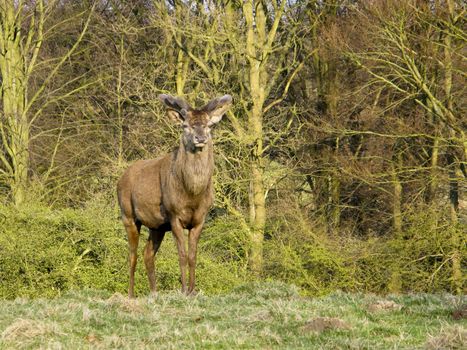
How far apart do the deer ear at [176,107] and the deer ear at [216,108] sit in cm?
33

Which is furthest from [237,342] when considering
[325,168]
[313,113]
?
[313,113]

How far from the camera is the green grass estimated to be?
7297 millimetres

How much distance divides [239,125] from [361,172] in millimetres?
4241

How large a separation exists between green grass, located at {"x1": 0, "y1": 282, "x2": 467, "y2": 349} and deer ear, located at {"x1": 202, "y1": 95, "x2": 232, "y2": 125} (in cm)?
339

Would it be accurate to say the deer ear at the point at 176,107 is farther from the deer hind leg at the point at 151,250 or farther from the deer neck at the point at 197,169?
the deer hind leg at the point at 151,250

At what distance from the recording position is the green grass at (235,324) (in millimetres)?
7297

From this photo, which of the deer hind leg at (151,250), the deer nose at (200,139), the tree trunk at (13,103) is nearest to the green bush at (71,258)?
the tree trunk at (13,103)

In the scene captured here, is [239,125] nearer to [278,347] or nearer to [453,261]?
[453,261]

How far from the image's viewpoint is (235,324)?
8.14 m

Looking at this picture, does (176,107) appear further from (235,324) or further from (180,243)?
(235,324)

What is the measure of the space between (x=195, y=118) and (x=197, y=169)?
2.64 ft

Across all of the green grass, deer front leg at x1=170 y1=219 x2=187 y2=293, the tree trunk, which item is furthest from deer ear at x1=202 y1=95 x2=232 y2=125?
the tree trunk

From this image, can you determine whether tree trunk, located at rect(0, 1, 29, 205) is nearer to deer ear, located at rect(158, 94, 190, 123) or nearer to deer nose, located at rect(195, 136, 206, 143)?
deer ear, located at rect(158, 94, 190, 123)

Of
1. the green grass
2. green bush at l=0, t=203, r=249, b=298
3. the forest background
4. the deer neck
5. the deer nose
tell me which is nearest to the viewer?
the green grass
